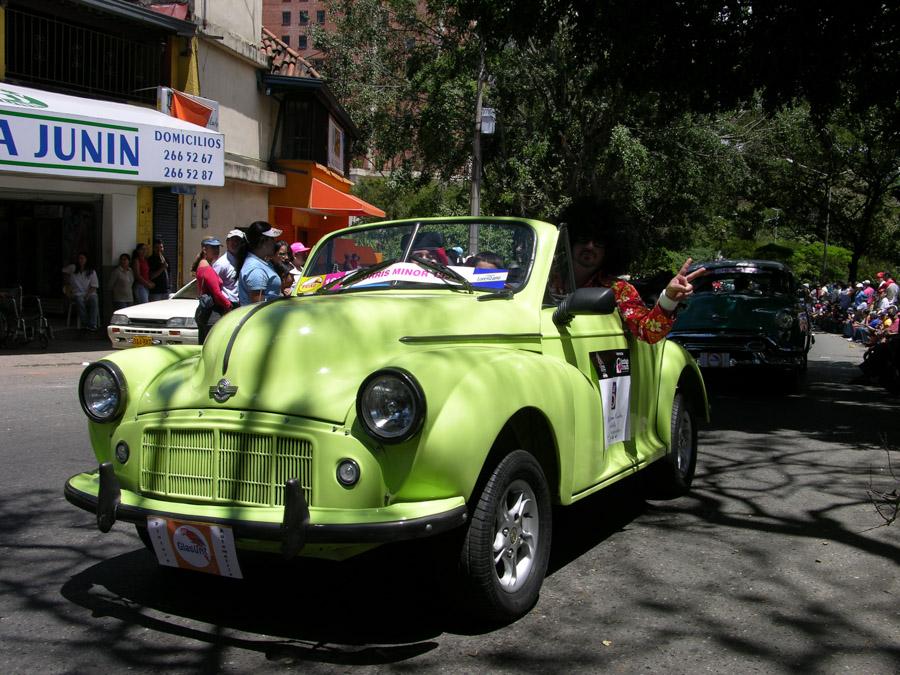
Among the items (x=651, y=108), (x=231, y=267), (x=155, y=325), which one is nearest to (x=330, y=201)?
(x=651, y=108)

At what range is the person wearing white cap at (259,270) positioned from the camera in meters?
7.73

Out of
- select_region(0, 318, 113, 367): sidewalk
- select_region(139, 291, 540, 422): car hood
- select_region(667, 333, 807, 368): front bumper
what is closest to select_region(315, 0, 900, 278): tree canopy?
select_region(667, 333, 807, 368): front bumper

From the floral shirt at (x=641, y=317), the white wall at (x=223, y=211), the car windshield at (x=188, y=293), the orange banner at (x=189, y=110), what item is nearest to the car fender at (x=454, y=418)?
the floral shirt at (x=641, y=317)

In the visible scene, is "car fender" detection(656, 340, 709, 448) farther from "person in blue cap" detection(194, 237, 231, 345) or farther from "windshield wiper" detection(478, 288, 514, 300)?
"person in blue cap" detection(194, 237, 231, 345)

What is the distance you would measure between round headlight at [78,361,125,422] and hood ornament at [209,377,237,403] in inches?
20.6

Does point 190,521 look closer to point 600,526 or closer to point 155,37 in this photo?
point 600,526

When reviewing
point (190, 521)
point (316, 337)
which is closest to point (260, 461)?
point (190, 521)

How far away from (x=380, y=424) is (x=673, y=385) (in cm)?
285

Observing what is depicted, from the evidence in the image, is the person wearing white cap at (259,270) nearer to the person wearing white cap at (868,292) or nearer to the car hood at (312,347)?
the car hood at (312,347)

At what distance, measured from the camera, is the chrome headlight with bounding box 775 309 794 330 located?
11.8 m

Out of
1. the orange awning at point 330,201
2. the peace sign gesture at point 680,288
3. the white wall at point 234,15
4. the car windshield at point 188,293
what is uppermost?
the white wall at point 234,15

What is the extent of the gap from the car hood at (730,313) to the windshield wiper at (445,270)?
768 cm

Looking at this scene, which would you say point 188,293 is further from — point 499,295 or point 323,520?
point 323,520

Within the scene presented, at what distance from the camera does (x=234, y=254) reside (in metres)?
9.27
